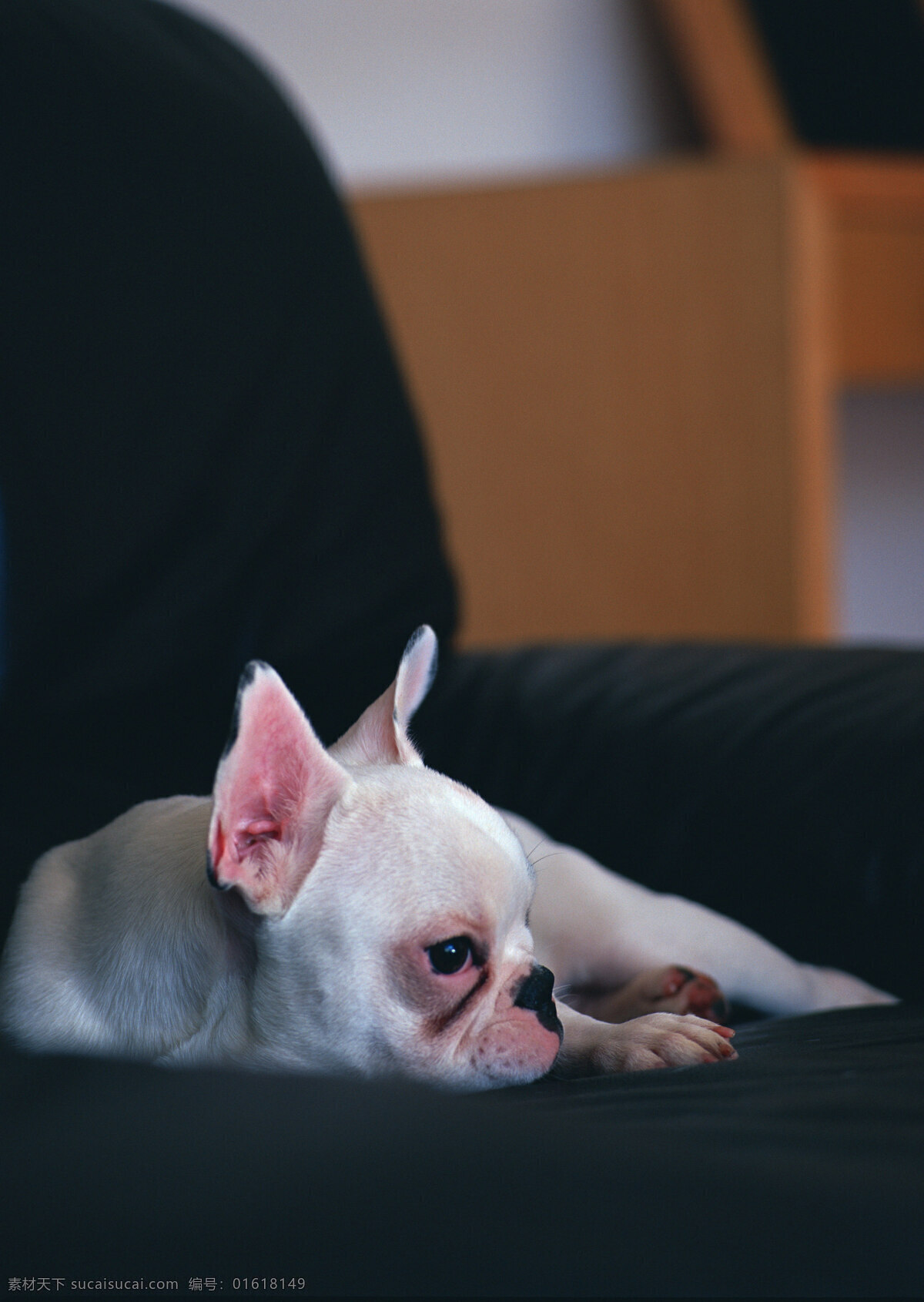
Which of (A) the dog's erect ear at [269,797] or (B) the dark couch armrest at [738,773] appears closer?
(A) the dog's erect ear at [269,797]

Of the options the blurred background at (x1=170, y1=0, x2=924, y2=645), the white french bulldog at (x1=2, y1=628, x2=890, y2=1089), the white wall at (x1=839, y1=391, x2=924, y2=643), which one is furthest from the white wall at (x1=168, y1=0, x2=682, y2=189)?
the white french bulldog at (x1=2, y1=628, x2=890, y2=1089)

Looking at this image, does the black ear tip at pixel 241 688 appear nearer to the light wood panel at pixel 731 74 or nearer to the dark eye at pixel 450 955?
the dark eye at pixel 450 955

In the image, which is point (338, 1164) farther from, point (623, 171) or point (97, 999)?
point (623, 171)

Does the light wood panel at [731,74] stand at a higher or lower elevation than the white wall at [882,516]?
higher

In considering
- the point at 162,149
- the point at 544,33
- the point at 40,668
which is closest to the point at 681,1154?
the point at 40,668

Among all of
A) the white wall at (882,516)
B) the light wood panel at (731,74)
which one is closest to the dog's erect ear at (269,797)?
the light wood panel at (731,74)

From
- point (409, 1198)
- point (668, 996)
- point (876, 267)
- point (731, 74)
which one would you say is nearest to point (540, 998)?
point (668, 996)

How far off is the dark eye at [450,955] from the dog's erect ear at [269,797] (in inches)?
2.9

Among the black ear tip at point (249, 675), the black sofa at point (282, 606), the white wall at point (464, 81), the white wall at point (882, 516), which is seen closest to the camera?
the black ear tip at point (249, 675)

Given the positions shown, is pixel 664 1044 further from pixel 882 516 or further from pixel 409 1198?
pixel 882 516

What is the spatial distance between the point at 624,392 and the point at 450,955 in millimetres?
1690

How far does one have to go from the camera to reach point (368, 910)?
650 mm

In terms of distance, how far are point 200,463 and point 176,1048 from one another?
0.60 meters

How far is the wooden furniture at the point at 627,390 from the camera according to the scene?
2178 mm
